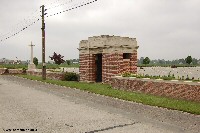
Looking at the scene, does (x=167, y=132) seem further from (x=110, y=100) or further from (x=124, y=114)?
(x=110, y=100)

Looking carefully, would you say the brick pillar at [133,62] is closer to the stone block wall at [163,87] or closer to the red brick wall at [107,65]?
the red brick wall at [107,65]

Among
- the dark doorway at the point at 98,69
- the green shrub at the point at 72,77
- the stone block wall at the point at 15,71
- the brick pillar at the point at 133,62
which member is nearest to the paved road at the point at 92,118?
the brick pillar at the point at 133,62

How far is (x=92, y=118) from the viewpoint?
11.3 m

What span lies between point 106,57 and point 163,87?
998 centimetres

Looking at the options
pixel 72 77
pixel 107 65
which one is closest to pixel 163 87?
pixel 107 65

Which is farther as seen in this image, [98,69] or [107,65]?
[98,69]

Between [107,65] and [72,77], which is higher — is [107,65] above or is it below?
above

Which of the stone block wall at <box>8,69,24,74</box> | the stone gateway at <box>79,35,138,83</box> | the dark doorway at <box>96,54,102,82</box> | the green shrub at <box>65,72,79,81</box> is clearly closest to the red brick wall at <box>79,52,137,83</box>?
the stone gateway at <box>79,35,138,83</box>

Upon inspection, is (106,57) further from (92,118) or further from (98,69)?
(92,118)

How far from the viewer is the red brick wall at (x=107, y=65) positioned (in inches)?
1007

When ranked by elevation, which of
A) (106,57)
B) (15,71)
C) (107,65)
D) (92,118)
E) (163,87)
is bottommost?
(92,118)

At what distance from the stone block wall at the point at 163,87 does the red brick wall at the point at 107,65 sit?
3487mm

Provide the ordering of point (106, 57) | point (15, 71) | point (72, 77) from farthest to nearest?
point (15, 71) < point (72, 77) < point (106, 57)

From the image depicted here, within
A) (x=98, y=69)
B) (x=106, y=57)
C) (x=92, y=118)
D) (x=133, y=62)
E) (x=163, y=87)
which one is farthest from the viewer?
(x=98, y=69)
